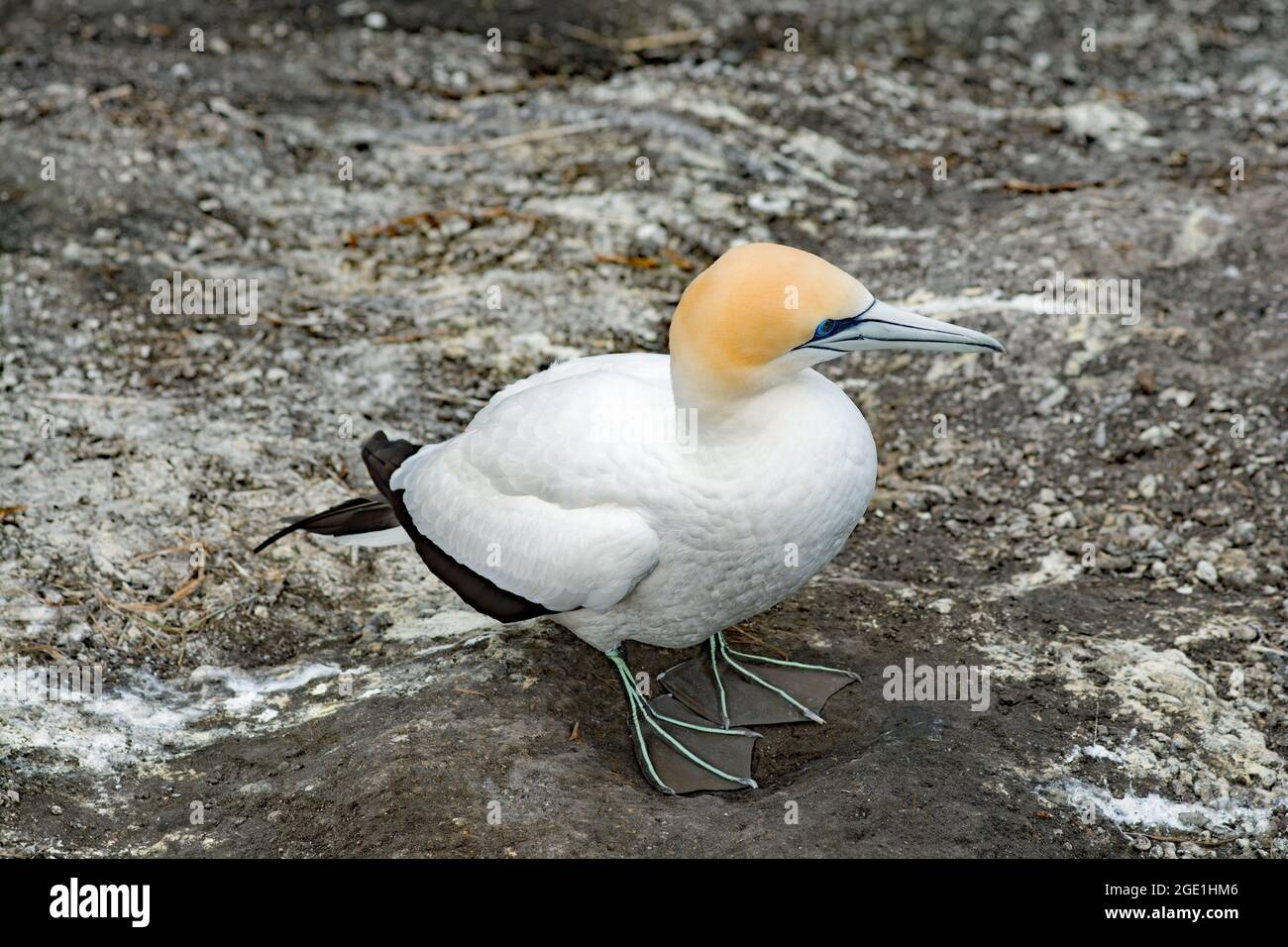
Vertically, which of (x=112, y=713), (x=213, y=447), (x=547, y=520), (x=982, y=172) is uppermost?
(x=982, y=172)

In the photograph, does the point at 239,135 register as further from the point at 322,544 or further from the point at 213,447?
the point at 322,544

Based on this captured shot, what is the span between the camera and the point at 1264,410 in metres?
5.20

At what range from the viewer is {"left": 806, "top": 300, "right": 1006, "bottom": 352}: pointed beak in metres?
3.29

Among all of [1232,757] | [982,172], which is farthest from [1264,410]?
[982,172]

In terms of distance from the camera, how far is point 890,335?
10.9 ft

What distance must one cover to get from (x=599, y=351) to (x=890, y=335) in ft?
9.46

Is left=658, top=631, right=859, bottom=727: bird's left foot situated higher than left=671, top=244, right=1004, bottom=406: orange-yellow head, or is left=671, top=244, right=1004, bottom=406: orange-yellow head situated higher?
left=671, top=244, right=1004, bottom=406: orange-yellow head

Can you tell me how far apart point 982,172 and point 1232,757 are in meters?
4.22

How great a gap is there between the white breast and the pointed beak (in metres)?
0.24
